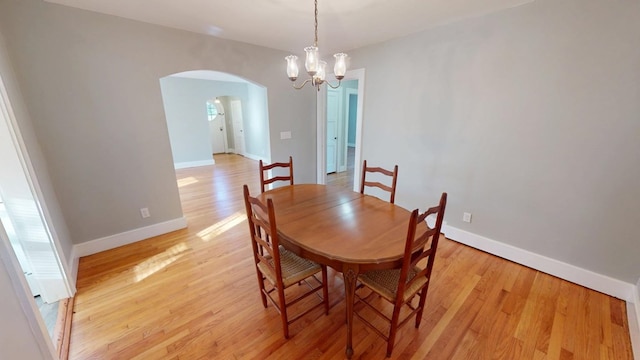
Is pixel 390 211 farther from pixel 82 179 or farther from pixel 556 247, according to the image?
pixel 82 179

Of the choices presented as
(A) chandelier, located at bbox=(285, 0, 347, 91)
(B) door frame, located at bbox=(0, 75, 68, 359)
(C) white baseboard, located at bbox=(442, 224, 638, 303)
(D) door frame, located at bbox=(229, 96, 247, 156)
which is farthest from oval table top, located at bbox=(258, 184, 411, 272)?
(D) door frame, located at bbox=(229, 96, 247, 156)

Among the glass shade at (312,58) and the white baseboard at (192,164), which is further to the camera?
the white baseboard at (192,164)

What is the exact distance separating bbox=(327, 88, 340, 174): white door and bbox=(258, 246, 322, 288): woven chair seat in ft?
13.1

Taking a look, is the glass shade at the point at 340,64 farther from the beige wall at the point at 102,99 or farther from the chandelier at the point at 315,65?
the beige wall at the point at 102,99

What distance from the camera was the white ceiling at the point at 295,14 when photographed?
201cm

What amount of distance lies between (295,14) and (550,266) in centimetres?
339

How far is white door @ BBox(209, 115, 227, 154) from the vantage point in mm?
8602

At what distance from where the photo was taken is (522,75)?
2.09 m

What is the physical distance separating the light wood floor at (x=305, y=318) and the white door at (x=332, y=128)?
3.51 meters

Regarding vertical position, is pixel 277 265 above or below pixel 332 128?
below

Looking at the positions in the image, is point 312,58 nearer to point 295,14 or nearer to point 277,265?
point 295,14

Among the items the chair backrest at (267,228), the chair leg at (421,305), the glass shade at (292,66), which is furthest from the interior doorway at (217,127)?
the chair leg at (421,305)

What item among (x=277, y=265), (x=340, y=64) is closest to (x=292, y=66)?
(x=340, y=64)

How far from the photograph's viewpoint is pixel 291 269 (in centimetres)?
160
